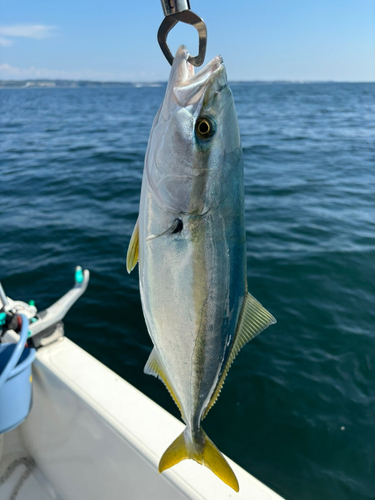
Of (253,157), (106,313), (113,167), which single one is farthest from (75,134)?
(106,313)

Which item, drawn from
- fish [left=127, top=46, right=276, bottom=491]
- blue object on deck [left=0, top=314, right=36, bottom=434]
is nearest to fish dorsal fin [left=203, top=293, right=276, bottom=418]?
fish [left=127, top=46, right=276, bottom=491]

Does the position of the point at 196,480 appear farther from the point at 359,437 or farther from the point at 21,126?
the point at 21,126

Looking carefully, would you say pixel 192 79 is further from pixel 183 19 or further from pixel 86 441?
pixel 86 441

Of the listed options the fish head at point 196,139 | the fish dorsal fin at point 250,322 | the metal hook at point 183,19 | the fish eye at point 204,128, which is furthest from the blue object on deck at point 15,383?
the metal hook at point 183,19

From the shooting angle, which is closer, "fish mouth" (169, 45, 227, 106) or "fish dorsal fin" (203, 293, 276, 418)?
"fish mouth" (169, 45, 227, 106)

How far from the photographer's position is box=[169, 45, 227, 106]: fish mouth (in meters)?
1.09

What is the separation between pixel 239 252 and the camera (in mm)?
1144

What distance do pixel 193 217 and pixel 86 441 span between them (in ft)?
7.68

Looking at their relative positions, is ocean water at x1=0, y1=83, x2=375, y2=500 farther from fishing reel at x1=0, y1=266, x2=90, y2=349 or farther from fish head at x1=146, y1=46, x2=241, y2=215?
fish head at x1=146, y1=46, x2=241, y2=215

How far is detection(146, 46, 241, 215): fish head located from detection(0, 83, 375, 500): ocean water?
358cm

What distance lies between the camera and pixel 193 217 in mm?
1104

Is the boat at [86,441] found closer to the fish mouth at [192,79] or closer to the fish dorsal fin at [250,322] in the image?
the fish dorsal fin at [250,322]

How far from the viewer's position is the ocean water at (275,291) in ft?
12.8

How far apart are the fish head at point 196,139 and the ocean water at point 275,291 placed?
358cm
